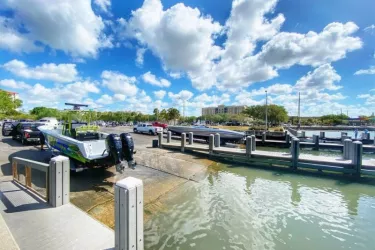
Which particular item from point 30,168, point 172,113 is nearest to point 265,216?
point 30,168

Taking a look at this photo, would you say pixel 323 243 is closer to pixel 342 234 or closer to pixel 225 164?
pixel 342 234

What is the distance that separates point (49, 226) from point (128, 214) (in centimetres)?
195

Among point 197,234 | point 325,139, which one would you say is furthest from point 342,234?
point 325,139

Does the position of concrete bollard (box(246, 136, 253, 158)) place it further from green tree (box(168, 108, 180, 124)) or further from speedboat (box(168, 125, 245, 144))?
green tree (box(168, 108, 180, 124))

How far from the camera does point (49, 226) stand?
3.43m

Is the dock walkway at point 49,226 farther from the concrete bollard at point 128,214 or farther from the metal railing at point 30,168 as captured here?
the concrete bollard at point 128,214

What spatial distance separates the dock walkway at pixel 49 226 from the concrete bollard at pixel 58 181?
16cm

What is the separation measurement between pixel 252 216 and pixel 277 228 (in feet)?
2.29

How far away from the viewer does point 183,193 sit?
7027mm

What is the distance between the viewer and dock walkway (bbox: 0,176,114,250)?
3.01 m

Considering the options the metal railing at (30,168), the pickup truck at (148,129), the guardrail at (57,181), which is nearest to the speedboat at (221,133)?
the pickup truck at (148,129)

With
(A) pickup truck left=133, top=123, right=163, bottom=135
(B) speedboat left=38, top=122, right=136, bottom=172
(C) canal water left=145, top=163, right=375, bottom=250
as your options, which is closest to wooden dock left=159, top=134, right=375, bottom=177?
(C) canal water left=145, top=163, right=375, bottom=250

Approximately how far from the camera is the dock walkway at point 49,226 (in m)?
3.01

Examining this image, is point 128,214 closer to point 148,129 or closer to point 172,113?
point 148,129
